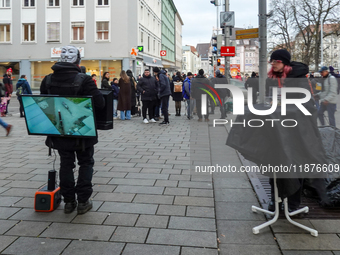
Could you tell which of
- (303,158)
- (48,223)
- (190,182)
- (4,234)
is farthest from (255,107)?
(4,234)

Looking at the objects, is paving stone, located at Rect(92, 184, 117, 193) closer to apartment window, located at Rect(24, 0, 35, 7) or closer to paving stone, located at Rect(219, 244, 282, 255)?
paving stone, located at Rect(219, 244, 282, 255)

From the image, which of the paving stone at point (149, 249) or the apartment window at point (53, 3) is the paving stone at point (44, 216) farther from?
the apartment window at point (53, 3)

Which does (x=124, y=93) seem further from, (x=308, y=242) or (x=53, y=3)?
(x=53, y=3)

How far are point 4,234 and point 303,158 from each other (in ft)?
9.70

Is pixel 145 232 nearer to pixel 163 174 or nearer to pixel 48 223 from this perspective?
pixel 48 223

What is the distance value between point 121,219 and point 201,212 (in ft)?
2.99

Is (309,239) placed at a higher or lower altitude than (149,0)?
lower

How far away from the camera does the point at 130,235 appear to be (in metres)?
3.54

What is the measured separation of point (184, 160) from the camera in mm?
6910

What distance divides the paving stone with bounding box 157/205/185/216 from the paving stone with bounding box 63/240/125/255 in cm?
92

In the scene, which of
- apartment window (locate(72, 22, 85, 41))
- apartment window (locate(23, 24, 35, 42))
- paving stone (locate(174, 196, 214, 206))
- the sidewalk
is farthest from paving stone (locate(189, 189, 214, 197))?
apartment window (locate(23, 24, 35, 42))

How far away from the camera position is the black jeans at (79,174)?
4105mm

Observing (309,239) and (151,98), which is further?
(151,98)

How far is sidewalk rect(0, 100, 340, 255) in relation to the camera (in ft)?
10.9
